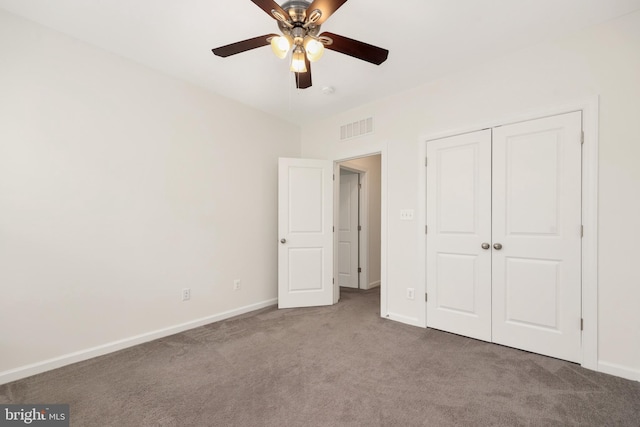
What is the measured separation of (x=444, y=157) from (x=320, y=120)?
1.96m

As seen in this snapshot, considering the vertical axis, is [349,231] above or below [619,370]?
above

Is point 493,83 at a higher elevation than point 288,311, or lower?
higher

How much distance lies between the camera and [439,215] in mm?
2990

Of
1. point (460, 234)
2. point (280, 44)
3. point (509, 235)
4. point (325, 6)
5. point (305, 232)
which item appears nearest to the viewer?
point (325, 6)

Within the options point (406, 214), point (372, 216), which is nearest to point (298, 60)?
point (406, 214)

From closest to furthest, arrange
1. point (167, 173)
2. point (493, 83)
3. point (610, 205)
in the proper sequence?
point (610, 205) → point (493, 83) → point (167, 173)

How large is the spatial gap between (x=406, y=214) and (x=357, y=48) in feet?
6.28

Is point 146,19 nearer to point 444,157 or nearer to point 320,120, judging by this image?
point 320,120

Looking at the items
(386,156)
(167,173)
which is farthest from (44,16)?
(386,156)

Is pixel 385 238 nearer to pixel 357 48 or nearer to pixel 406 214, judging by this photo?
pixel 406 214

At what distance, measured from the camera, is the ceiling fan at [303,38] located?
1607 mm

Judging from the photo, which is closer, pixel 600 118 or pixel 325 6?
pixel 325 6

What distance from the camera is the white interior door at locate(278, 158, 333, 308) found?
3813 millimetres

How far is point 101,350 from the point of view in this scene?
8.05ft
